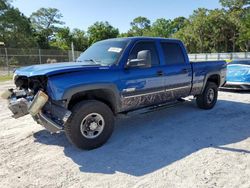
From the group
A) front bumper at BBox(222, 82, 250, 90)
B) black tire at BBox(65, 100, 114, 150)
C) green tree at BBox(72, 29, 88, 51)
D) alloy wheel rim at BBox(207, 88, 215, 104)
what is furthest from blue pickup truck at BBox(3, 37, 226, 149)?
green tree at BBox(72, 29, 88, 51)

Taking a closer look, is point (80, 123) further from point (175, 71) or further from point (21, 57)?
point (21, 57)

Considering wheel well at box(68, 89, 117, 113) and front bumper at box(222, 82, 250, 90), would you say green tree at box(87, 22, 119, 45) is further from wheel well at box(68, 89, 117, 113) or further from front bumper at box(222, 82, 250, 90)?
wheel well at box(68, 89, 117, 113)

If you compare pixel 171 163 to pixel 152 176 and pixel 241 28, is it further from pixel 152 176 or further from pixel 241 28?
pixel 241 28

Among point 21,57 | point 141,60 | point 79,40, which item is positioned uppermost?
point 79,40

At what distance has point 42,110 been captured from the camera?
15.5 feet

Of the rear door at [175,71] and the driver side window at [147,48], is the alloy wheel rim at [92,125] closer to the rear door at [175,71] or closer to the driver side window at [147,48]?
the driver side window at [147,48]

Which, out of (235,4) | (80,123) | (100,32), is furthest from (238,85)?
(100,32)

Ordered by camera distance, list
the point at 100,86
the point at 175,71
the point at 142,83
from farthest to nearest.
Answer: the point at 175,71, the point at 142,83, the point at 100,86

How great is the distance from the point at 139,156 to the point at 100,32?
71.2m

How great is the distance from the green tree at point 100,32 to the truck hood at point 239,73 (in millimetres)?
63103

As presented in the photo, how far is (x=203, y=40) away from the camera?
5653 centimetres

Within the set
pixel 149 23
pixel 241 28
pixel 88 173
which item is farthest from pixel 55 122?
pixel 149 23

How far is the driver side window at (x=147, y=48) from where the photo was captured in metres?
5.59

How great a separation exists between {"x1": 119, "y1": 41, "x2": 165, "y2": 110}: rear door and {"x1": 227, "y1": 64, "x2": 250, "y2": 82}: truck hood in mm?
5772
